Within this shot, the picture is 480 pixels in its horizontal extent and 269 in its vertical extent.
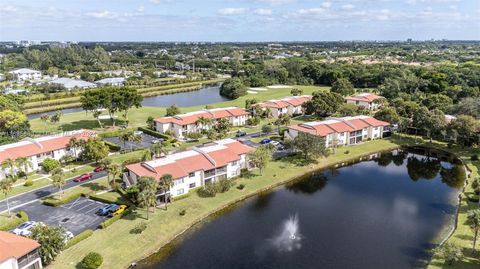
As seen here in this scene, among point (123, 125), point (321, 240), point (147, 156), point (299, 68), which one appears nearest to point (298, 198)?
point (321, 240)

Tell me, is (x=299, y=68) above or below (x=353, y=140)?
above

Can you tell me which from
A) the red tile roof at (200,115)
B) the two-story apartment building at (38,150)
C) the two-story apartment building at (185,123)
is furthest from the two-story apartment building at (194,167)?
the red tile roof at (200,115)

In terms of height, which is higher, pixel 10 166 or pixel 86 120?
pixel 10 166

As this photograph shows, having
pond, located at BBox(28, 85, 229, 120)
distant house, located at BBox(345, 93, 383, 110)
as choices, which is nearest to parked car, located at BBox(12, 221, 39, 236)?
pond, located at BBox(28, 85, 229, 120)

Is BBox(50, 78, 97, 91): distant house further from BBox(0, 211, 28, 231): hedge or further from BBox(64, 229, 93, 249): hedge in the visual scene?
BBox(64, 229, 93, 249): hedge

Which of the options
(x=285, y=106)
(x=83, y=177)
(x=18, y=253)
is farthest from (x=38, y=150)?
(x=285, y=106)

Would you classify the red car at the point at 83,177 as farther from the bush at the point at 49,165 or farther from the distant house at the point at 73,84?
the distant house at the point at 73,84

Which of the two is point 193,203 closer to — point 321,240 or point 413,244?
point 321,240

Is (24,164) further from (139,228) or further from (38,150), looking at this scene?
(139,228)
